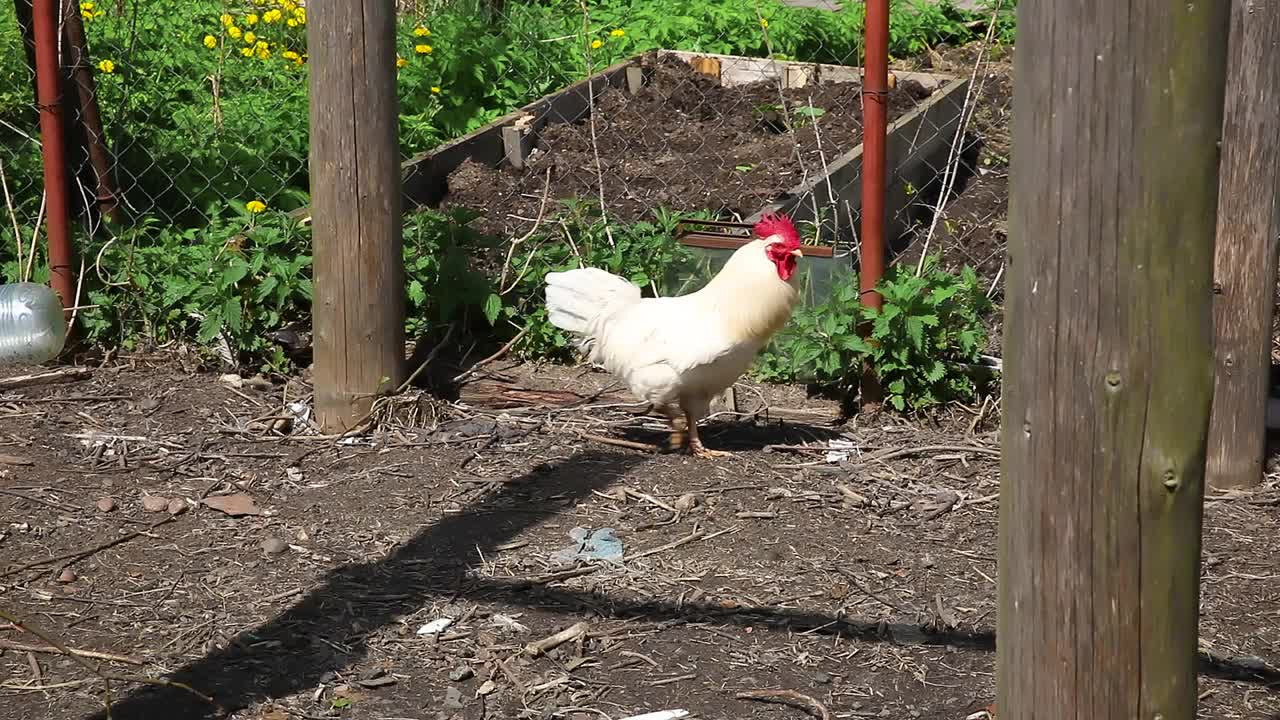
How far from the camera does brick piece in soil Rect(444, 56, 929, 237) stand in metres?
7.03

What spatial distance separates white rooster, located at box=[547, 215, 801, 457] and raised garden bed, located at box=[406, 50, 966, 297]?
3.21 feet

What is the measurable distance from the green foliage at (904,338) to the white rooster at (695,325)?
444mm

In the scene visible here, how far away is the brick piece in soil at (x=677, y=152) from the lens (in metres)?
7.03

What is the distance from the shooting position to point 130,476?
4641mm

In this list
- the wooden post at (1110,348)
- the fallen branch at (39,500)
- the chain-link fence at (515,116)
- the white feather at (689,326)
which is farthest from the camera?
the chain-link fence at (515,116)

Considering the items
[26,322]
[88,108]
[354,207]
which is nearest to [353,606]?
[354,207]

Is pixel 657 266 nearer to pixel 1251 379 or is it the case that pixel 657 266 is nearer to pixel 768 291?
pixel 768 291

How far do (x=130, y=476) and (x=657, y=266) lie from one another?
221 centimetres

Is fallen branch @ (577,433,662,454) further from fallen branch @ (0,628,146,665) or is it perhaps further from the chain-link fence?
fallen branch @ (0,628,146,665)

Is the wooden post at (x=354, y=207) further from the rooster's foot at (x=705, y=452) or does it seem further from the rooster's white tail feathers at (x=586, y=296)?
the rooster's foot at (x=705, y=452)

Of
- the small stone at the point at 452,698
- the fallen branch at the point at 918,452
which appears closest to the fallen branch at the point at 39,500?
the small stone at the point at 452,698

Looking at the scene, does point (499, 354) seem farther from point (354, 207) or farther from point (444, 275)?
point (354, 207)

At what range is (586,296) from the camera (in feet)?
16.6

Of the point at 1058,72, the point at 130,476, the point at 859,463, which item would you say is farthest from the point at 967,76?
the point at 1058,72
